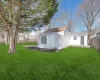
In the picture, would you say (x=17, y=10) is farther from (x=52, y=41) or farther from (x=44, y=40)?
(x=44, y=40)

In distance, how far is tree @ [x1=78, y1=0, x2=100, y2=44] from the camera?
35.5 meters

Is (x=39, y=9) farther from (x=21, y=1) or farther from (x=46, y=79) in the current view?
(x=46, y=79)

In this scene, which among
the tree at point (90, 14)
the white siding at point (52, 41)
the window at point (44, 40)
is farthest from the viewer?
the tree at point (90, 14)

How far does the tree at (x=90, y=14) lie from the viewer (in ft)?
116

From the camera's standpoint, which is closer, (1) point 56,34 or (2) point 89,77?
(2) point 89,77

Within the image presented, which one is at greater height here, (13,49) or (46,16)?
(46,16)

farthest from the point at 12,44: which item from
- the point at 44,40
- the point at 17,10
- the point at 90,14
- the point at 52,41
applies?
the point at 90,14

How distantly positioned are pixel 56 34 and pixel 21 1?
8859mm

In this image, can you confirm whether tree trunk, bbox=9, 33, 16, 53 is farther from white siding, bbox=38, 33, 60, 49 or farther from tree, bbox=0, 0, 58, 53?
white siding, bbox=38, 33, 60, 49

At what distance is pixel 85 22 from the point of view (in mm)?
37688

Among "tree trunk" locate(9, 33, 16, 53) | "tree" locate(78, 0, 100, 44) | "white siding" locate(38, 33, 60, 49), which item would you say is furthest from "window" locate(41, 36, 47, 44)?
"tree" locate(78, 0, 100, 44)

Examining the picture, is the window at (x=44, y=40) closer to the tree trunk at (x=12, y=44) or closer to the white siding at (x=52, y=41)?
the white siding at (x=52, y=41)

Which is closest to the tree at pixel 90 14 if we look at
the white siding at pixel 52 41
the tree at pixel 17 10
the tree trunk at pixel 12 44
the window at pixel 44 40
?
the window at pixel 44 40

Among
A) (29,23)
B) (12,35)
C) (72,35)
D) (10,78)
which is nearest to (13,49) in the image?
(12,35)
